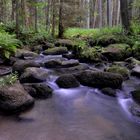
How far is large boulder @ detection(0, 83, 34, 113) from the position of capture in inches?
229

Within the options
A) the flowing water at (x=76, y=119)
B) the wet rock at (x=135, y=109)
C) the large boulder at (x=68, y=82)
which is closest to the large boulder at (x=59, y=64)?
the large boulder at (x=68, y=82)

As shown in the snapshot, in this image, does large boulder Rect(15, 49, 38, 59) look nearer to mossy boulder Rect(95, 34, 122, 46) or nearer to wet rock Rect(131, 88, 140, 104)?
mossy boulder Rect(95, 34, 122, 46)

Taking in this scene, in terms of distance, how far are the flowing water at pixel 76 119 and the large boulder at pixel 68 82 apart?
150 millimetres

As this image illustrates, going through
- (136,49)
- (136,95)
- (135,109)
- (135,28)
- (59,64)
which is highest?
(135,28)

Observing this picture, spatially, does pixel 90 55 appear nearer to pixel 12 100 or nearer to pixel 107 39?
pixel 107 39

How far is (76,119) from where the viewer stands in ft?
19.4

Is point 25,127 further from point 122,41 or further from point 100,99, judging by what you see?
point 122,41

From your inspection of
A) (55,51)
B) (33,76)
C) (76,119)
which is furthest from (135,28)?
(76,119)

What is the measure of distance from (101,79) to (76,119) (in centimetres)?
210

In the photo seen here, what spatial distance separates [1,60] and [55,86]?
327cm

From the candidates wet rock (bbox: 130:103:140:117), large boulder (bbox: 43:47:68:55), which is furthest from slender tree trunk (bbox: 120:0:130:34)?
wet rock (bbox: 130:103:140:117)

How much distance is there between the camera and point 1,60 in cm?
1006

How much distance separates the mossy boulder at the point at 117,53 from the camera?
1149 cm

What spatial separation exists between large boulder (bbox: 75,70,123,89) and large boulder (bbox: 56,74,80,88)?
13.2 inches
